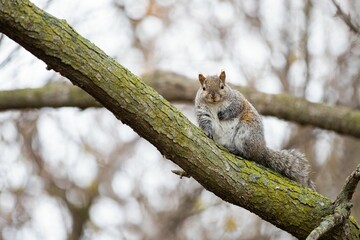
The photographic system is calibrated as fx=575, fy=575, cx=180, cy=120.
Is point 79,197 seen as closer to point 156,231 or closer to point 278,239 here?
point 156,231

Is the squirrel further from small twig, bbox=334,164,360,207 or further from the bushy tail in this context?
small twig, bbox=334,164,360,207

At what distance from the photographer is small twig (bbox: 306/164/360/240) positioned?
11.3 ft

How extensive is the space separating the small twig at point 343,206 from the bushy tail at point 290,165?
2.11 ft

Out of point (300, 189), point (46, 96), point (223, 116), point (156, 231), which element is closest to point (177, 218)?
point (156, 231)

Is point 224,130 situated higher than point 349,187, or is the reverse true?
point 224,130

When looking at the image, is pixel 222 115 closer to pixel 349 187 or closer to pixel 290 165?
pixel 290 165

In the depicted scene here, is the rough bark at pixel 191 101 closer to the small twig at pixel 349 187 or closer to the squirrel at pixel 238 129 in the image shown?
the squirrel at pixel 238 129

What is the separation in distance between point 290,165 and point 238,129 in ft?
1.61

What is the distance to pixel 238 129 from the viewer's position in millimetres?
4473

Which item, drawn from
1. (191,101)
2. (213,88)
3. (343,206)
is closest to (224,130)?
(213,88)

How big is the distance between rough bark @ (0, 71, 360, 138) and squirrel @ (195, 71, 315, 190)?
1.98 meters

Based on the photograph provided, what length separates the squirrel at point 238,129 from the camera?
4.32 meters

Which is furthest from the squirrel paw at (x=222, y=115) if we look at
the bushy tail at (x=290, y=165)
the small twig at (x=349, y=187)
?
the small twig at (x=349, y=187)

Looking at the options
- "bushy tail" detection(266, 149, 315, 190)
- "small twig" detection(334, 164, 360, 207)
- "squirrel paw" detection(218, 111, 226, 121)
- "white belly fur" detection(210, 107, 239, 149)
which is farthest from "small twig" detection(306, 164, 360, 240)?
"squirrel paw" detection(218, 111, 226, 121)
